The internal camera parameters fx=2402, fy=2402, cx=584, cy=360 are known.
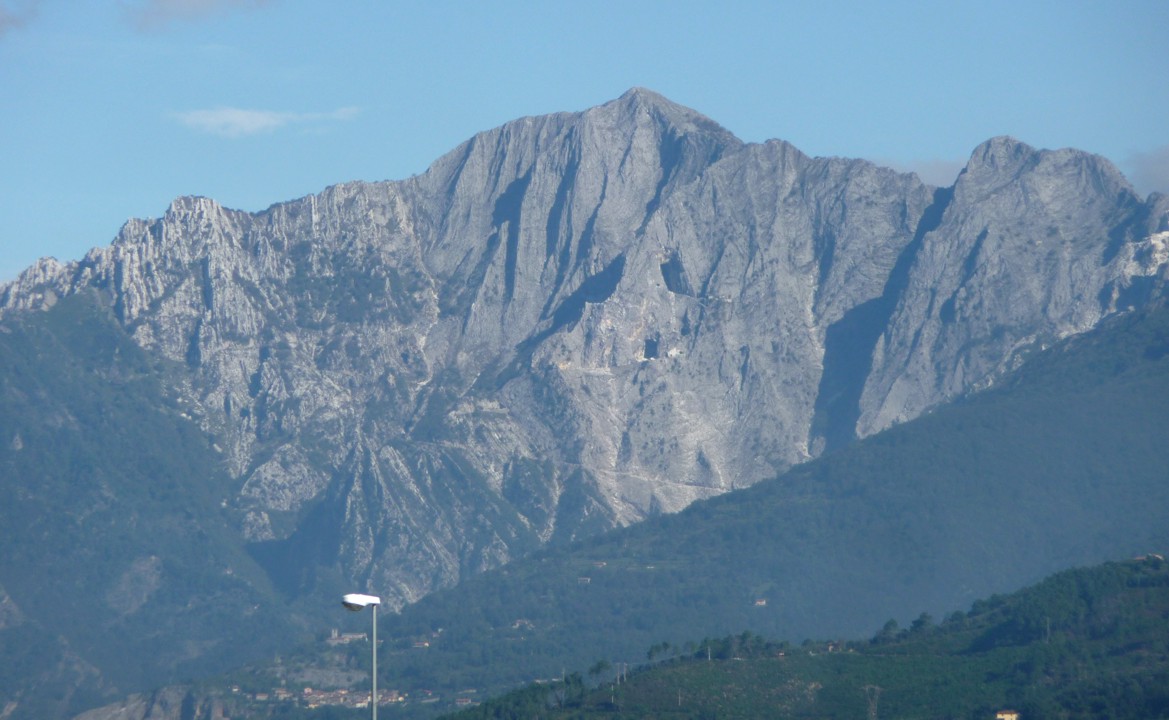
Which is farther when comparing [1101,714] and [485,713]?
[485,713]

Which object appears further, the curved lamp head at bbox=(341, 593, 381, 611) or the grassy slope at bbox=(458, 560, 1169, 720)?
the grassy slope at bbox=(458, 560, 1169, 720)

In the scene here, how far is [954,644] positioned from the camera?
176 metres

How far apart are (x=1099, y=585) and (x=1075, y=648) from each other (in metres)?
11.9

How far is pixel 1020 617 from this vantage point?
17450 centimetres

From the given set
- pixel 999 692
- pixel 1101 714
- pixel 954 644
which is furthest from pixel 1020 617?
pixel 1101 714

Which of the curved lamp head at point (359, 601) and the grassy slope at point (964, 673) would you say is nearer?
the curved lamp head at point (359, 601)

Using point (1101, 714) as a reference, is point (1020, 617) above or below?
above

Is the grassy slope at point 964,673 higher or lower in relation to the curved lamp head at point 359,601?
higher

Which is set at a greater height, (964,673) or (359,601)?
A: (964,673)

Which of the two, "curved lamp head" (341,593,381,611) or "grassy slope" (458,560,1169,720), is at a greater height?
"grassy slope" (458,560,1169,720)

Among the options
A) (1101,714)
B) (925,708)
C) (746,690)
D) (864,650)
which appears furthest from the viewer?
(864,650)

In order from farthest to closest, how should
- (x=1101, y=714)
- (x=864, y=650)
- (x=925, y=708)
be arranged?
(x=864, y=650)
(x=925, y=708)
(x=1101, y=714)

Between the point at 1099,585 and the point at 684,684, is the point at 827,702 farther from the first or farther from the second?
the point at 1099,585

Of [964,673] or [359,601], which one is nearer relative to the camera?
[359,601]
